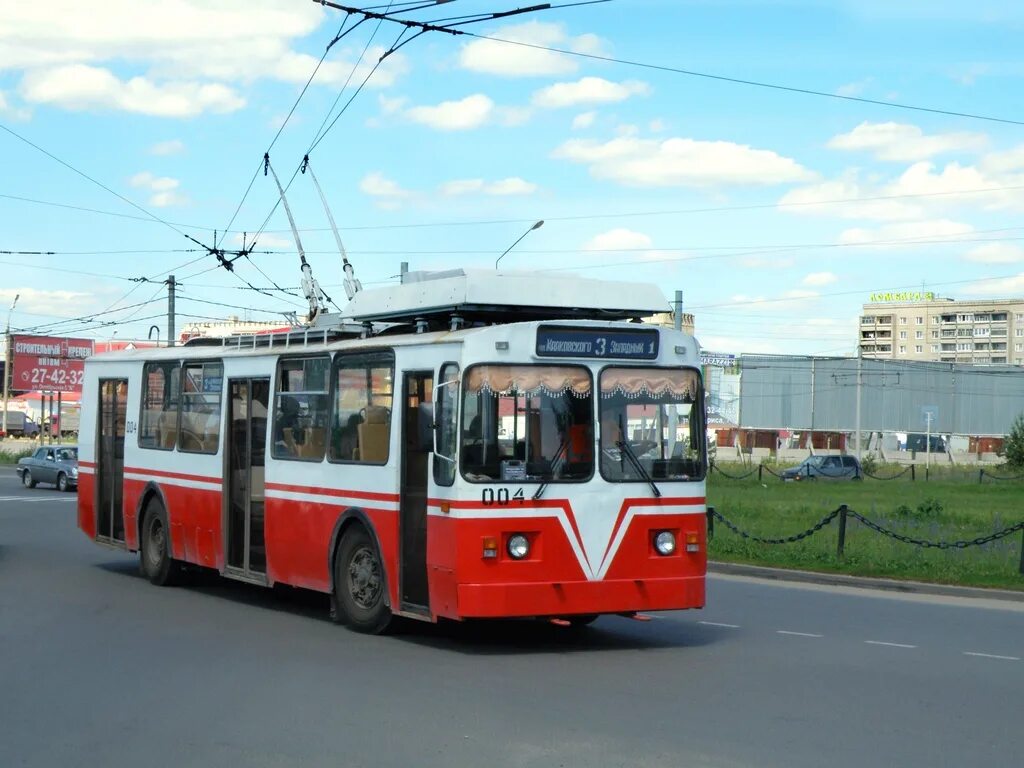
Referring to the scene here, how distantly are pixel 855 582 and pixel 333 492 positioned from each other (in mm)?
8475

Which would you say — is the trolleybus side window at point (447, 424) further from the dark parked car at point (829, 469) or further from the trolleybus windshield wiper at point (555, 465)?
the dark parked car at point (829, 469)

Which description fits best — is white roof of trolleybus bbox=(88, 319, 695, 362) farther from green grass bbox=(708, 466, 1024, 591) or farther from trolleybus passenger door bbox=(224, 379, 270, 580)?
green grass bbox=(708, 466, 1024, 591)

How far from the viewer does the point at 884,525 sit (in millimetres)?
25922

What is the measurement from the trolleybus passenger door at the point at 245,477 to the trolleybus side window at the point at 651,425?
14.3 feet

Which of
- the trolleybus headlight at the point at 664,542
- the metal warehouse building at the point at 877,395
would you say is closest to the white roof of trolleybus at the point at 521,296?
the trolleybus headlight at the point at 664,542

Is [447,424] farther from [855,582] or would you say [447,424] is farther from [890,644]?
[855,582]

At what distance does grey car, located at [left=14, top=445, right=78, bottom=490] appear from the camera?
47031mm

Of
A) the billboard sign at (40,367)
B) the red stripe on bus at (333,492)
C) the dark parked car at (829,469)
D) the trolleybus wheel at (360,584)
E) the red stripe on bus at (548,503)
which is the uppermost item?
the billboard sign at (40,367)

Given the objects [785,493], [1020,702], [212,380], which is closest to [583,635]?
[1020,702]

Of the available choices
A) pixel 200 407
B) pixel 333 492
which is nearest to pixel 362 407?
pixel 333 492

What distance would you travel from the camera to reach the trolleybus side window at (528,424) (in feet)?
37.3

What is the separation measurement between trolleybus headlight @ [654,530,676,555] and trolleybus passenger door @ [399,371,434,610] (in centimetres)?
194

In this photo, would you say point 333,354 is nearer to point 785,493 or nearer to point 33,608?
point 33,608

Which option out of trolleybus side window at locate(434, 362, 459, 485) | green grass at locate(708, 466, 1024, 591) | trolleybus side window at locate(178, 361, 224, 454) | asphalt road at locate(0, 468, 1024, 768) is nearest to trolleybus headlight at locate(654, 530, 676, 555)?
asphalt road at locate(0, 468, 1024, 768)
